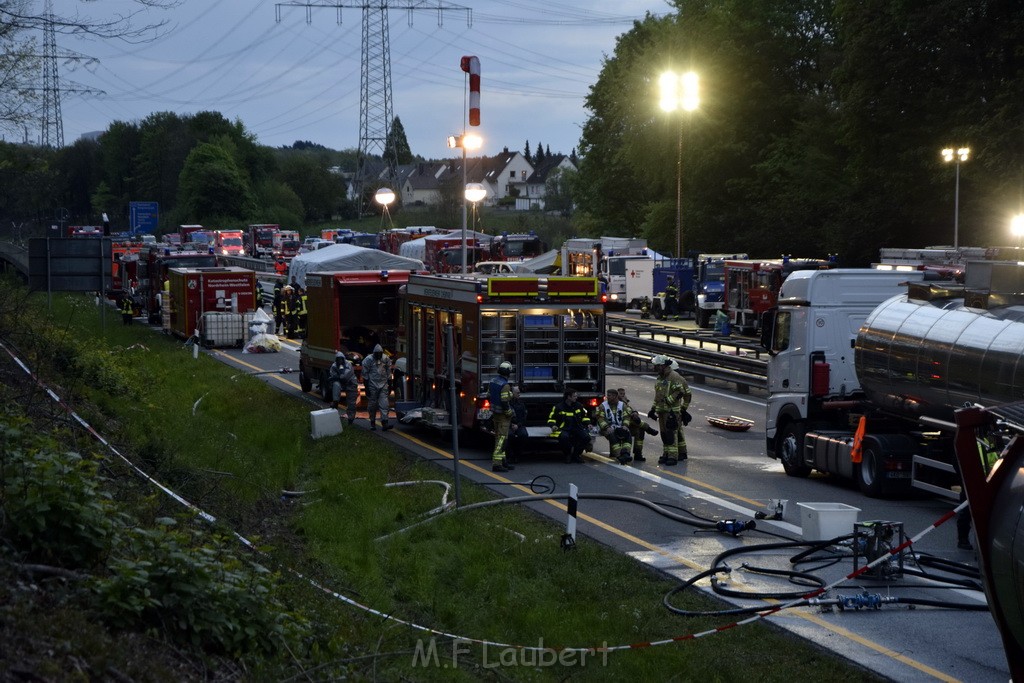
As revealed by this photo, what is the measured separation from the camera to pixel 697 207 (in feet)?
243

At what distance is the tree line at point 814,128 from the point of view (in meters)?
53.4

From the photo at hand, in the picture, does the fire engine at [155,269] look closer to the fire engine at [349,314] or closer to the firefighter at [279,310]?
the firefighter at [279,310]

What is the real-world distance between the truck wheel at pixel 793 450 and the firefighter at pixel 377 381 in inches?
303

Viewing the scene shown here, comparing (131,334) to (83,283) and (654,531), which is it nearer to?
(83,283)

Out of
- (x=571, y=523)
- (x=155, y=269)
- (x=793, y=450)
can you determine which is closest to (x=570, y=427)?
(x=793, y=450)

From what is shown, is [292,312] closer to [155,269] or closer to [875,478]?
[155,269]

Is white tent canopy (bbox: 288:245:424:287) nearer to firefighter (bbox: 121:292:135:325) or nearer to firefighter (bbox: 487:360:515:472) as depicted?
firefighter (bbox: 121:292:135:325)

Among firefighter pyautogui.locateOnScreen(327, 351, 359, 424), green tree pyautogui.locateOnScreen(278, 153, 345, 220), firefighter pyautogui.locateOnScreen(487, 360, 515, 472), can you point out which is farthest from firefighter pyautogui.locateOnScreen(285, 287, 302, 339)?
green tree pyautogui.locateOnScreen(278, 153, 345, 220)

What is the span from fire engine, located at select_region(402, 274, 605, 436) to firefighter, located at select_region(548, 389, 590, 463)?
0.30 metres

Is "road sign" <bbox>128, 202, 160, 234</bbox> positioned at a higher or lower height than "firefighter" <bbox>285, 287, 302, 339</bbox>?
higher

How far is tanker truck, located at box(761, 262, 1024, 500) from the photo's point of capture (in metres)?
15.3

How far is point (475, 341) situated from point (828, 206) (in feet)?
155

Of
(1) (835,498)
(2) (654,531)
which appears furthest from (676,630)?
(1) (835,498)

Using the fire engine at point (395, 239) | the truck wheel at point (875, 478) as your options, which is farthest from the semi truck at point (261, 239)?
the truck wheel at point (875, 478)
